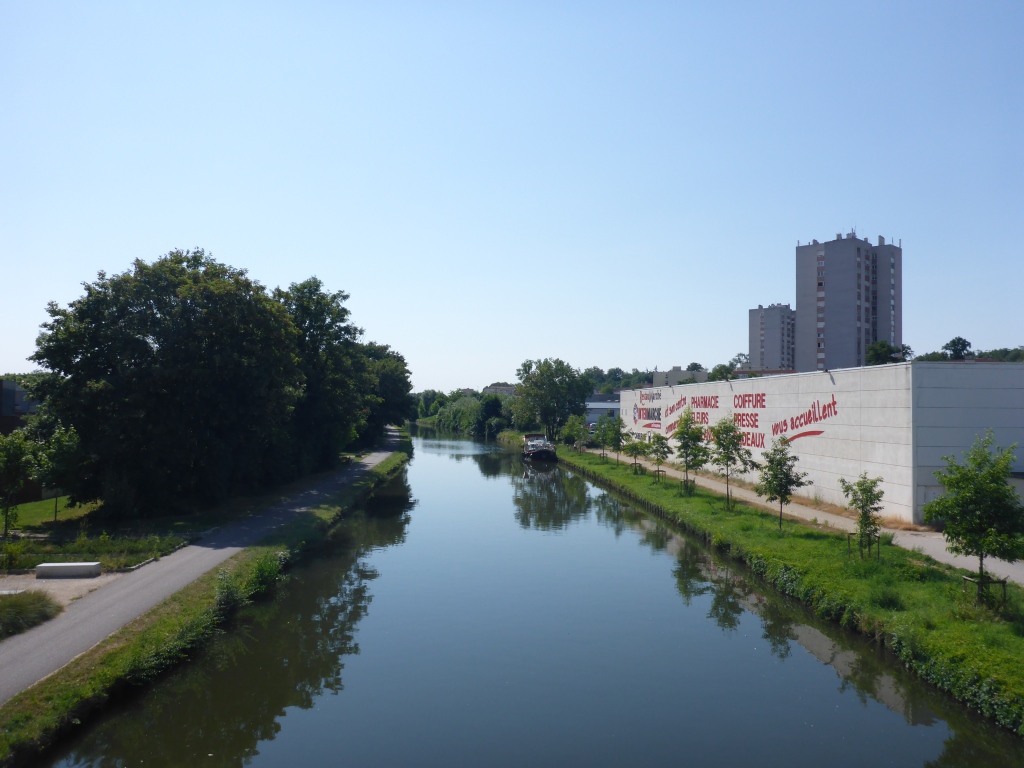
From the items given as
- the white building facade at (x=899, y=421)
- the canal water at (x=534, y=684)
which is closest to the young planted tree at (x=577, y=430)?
the white building facade at (x=899, y=421)

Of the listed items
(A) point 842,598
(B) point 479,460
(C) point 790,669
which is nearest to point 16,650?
(C) point 790,669

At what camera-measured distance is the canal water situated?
426 inches

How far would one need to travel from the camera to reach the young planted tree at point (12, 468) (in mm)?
20594

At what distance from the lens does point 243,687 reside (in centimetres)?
1313

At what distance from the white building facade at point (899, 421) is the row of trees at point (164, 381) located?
21.9 meters

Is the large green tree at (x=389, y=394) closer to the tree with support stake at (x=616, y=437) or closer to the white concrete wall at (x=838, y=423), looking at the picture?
the tree with support stake at (x=616, y=437)

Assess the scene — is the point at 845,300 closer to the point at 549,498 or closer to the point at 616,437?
the point at 616,437

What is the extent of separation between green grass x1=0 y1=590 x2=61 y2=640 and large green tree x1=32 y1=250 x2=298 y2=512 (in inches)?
460

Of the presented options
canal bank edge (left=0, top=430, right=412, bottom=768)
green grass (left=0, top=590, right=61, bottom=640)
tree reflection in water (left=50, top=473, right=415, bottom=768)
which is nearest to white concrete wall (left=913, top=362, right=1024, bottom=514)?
tree reflection in water (left=50, top=473, right=415, bottom=768)

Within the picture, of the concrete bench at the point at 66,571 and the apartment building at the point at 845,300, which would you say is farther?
the apartment building at the point at 845,300

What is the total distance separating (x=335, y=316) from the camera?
41469 millimetres

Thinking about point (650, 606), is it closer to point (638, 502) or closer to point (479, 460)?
point (638, 502)

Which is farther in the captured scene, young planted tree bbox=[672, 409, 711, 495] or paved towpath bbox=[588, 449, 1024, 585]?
young planted tree bbox=[672, 409, 711, 495]

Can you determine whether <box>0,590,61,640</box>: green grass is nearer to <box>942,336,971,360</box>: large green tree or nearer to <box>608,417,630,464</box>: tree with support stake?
<box>608,417,630,464</box>: tree with support stake
